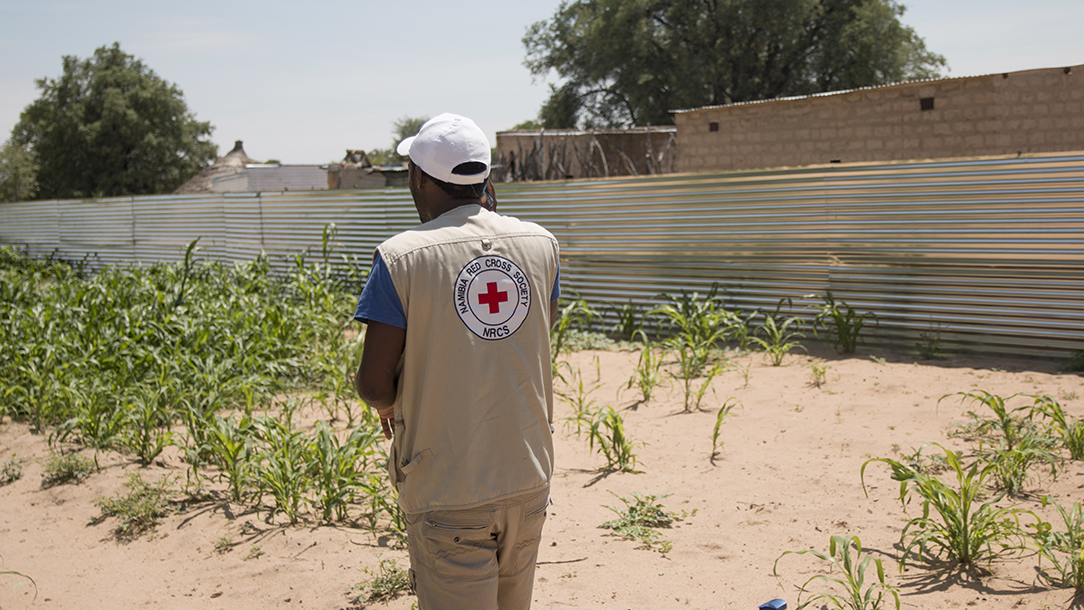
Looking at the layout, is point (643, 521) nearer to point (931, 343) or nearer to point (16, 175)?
point (931, 343)

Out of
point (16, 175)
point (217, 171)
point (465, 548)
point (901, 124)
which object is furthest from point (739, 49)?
point (16, 175)

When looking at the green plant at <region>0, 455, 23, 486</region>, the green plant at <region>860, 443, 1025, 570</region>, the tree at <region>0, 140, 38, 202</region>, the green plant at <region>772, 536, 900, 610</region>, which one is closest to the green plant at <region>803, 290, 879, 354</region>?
A: the green plant at <region>860, 443, 1025, 570</region>

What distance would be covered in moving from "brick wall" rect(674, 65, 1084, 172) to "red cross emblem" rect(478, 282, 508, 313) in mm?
11642

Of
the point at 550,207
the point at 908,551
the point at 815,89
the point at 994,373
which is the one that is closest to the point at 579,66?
the point at 815,89

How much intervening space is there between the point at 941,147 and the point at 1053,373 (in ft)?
23.5

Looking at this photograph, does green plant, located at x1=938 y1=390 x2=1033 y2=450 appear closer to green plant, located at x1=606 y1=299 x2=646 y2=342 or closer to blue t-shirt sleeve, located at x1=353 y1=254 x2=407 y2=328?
blue t-shirt sleeve, located at x1=353 y1=254 x2=407 y2=328

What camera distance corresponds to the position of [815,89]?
28.8 meters

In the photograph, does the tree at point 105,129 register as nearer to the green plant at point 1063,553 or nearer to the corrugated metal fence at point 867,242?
Result: the corrugated metal fence at point 867,242

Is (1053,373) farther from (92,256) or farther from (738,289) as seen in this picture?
(92,256)

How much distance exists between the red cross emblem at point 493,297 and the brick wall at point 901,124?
38.2 feet

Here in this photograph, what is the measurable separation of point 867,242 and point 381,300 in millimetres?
5864

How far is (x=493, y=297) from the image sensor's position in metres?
1.77

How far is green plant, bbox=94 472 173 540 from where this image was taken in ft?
12.5

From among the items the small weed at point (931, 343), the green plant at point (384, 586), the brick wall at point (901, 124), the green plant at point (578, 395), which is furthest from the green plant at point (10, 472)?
the brick wall at point (901, 124)
